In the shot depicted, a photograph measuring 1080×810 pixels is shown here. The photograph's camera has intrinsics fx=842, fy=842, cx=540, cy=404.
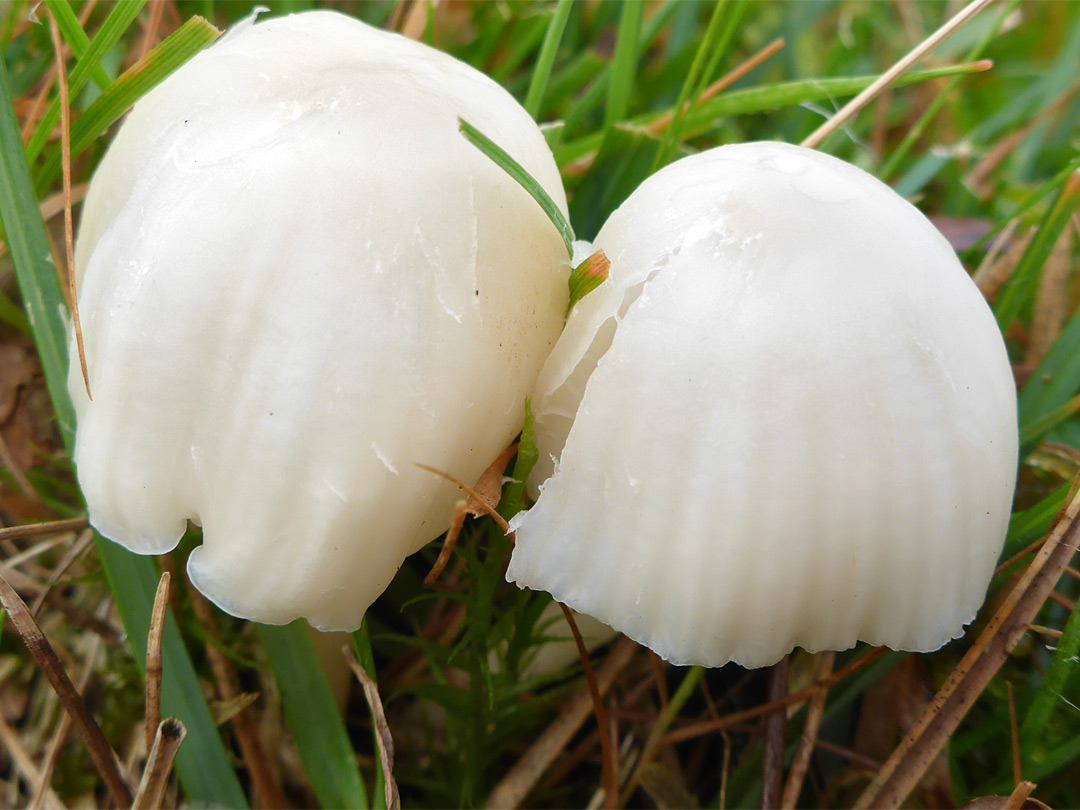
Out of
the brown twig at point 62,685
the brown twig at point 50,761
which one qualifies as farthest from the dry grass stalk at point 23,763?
the brown twig at point 62,685

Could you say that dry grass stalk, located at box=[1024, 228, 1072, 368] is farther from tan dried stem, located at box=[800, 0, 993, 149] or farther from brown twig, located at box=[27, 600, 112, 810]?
brown twig, located at box=[27, 600, 112, 810]

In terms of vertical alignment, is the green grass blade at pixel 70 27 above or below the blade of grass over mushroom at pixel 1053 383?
above

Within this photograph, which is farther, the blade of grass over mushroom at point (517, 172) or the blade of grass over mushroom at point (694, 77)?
the blade of grass over mushroom at point (694, 77)

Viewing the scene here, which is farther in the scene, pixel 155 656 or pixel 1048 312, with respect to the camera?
pixel 1048 312

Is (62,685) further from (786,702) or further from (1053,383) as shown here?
(1053,383)

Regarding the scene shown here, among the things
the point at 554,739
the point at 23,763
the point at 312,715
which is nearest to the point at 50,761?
the point at 23,763

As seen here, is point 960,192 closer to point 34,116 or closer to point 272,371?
point 272,371

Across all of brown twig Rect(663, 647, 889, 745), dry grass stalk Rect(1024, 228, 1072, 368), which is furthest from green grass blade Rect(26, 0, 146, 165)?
dry grass stalk Rect(1024, 228, 1072, 368)

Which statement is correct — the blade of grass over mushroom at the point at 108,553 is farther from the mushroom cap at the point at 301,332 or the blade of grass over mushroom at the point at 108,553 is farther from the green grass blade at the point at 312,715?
the mushroom cap at the point at 301,332
